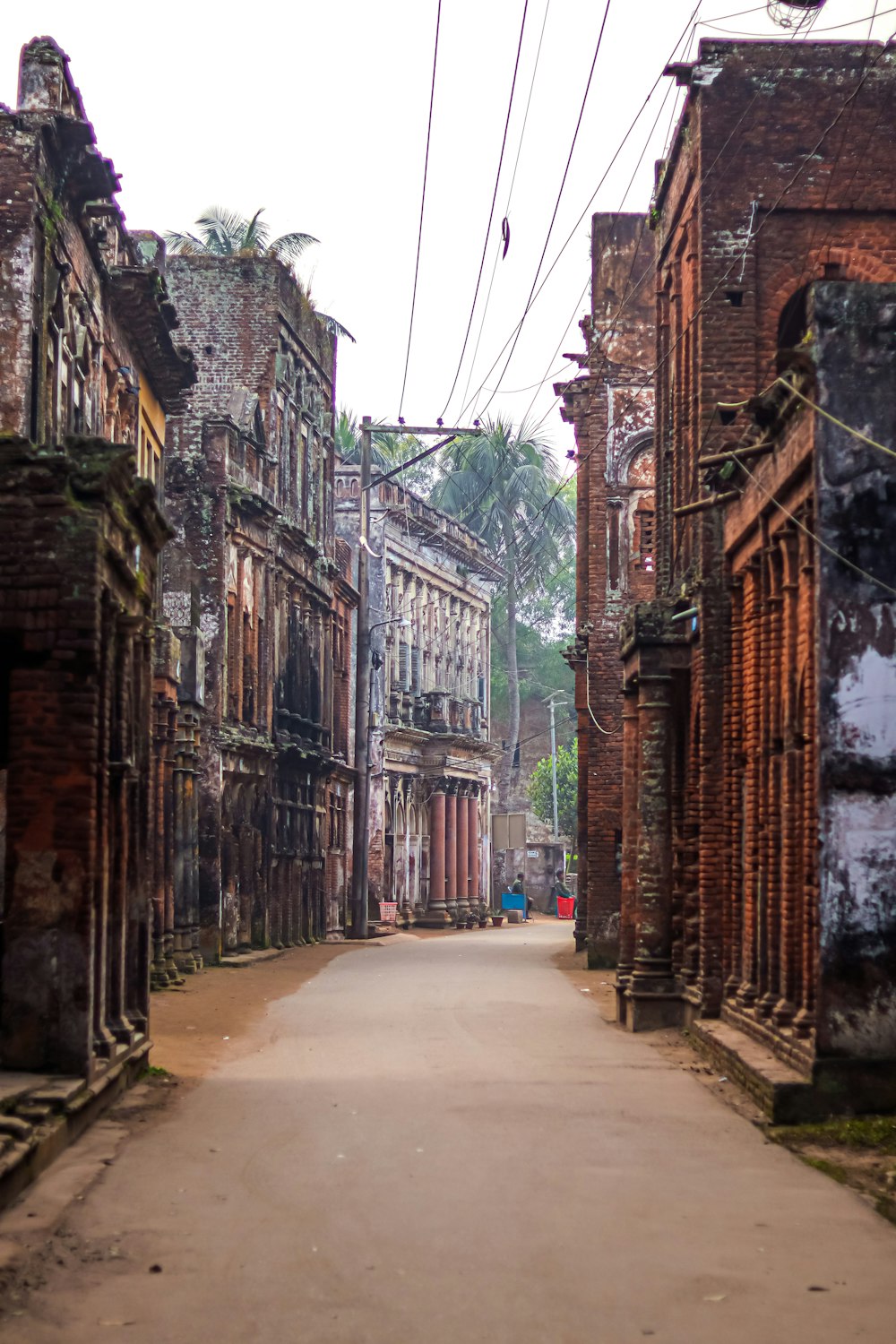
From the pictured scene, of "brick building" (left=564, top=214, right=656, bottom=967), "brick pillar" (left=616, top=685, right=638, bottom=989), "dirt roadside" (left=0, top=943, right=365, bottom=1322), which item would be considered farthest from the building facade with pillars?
"brick pillar" (left=616, top=685, right=638, bottom=989)

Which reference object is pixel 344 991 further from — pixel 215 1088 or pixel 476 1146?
pixel 476 1146

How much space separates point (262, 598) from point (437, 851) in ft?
67.3

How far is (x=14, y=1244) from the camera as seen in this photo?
25.0 feet

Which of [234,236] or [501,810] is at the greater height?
[234,236]

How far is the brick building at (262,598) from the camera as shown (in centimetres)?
3077

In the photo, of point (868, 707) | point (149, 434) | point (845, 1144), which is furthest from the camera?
point (149, 434)

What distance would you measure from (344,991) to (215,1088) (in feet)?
31.8

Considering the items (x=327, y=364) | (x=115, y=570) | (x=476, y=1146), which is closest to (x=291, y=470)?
(x=327, y=364)

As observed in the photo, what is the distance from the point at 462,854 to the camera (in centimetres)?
5528

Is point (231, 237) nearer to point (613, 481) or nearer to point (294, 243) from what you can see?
Answer: point (294, 243)

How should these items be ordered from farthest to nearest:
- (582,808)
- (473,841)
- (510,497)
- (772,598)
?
(510,497) → (473,841) → (582,808) → (772,598)

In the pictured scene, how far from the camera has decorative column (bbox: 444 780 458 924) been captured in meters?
53.3

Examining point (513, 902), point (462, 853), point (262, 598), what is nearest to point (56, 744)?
point (262, 598)

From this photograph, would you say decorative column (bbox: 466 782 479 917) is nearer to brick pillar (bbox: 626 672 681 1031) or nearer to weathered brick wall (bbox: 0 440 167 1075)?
brick pillar (bbox: 626 672 681 1031)
